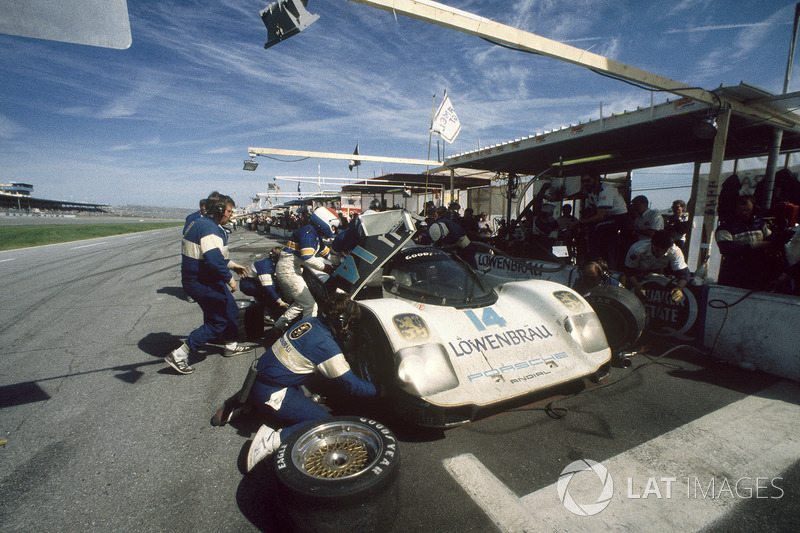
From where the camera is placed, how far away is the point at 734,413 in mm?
2836

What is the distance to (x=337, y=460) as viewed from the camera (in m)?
1.87

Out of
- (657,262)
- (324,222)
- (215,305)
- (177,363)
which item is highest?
(324,222)

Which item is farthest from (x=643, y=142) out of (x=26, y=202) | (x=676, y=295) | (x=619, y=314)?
(x=26, y=202)

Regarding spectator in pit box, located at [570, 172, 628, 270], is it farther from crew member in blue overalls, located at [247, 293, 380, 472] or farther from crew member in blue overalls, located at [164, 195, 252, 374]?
crew member in blue overalls, located at [164, 195, 252, 374]

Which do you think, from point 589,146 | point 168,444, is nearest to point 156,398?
point 168,444

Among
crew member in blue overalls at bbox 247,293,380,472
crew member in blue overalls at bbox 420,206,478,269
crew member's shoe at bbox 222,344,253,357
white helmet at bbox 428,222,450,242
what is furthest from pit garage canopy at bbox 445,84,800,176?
crew member's shoe at bbox 222,344,253,357

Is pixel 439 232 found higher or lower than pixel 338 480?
higher

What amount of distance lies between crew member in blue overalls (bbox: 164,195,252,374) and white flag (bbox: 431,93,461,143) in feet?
24.2

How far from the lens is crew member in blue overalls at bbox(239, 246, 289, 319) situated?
4.65m

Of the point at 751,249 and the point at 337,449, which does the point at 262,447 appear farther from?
the point at 751,249

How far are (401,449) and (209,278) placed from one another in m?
2.72

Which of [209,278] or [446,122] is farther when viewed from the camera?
[446,122]

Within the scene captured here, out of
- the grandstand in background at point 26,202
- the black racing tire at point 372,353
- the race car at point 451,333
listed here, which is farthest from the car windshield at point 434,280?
the grandstand in background at point 26,202

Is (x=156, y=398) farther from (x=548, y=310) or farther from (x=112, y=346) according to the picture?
(x=548, y=310)
